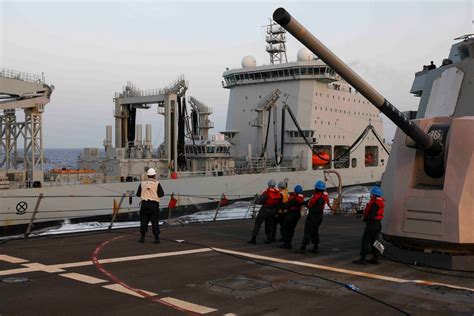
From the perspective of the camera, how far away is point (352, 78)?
5234 millimetres

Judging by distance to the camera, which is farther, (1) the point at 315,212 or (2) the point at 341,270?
(1) the point at 315,212

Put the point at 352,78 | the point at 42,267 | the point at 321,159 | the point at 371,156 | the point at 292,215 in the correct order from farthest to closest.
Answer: the point at 371,156
the point at 321,159
the point at 292,215
the point at 42,267
the point at 352,78

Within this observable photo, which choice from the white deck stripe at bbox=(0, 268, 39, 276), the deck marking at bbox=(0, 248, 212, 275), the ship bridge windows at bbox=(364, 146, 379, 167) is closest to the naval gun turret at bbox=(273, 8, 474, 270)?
the deck marking at bbox=(0, 248, 212, 275)

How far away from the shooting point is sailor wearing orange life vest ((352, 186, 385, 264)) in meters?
6.59

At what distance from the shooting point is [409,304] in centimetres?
460

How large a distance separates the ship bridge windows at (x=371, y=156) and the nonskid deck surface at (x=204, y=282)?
3507 cm

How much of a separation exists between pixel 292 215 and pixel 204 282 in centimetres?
310

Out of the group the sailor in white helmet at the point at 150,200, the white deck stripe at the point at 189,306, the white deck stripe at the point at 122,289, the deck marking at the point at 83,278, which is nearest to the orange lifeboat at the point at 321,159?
the sailor in white helmet at the point at 150,200

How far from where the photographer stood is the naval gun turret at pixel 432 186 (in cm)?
597

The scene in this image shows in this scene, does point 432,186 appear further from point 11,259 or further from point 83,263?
point 11,259

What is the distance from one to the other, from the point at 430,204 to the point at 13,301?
5142 millimetres

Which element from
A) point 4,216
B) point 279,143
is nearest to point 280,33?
point 279,143

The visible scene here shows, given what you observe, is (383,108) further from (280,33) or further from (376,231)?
(280,33)

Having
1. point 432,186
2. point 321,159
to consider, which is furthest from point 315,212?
point 321,159
